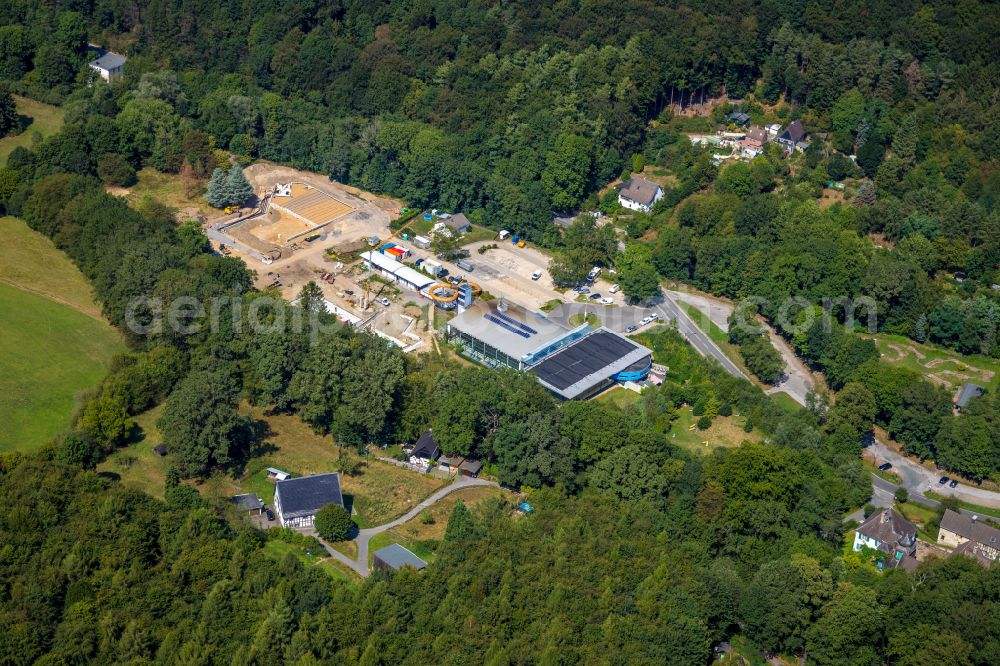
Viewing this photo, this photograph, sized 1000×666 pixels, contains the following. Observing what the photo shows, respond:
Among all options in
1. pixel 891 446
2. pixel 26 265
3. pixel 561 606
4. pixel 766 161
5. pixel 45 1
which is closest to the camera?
pixel 561 606

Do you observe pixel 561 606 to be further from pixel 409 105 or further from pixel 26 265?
pixel 409 105

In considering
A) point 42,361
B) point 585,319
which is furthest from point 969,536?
point 42,361

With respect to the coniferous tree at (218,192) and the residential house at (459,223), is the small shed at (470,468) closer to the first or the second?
the residential house at (459,223)

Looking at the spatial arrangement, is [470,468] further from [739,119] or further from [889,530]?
[739,119]

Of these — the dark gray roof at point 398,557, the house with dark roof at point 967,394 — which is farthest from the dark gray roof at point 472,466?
the house with dark roof at point 967,394

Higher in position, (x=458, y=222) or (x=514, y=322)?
(x=514, y=322)

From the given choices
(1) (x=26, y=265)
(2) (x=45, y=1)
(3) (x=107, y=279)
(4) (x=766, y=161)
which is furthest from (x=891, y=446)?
(2) (x=45, y=1)
